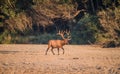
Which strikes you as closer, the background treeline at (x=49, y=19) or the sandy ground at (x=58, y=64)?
the sandy ground at (x=58, y=64)

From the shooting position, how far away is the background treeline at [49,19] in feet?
120

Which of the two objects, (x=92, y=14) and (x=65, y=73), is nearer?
(x=65, y=73)

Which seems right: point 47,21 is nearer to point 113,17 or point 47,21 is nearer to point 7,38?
point 7,38

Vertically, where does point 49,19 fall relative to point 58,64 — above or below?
above

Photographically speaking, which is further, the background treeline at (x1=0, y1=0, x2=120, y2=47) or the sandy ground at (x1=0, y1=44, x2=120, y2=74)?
the background treeline at (x1=0, y1=0, x2=120, y2=47)

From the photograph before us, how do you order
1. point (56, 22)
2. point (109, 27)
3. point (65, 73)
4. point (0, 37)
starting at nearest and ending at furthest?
1. point (65, 73)
2. point (109, 27)
3. point (0, 37)
4. point (56, 22)

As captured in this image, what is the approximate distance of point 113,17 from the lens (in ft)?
106

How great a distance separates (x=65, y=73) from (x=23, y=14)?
27.2 metres

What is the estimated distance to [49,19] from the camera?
4038 cm

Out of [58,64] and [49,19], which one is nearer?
[58,64]

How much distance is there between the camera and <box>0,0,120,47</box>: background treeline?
36.7 metres

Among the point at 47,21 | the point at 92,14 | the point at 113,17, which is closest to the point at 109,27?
the point at 113,17

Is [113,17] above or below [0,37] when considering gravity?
above

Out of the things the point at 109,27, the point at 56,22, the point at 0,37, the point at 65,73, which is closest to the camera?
the point at 65,73
